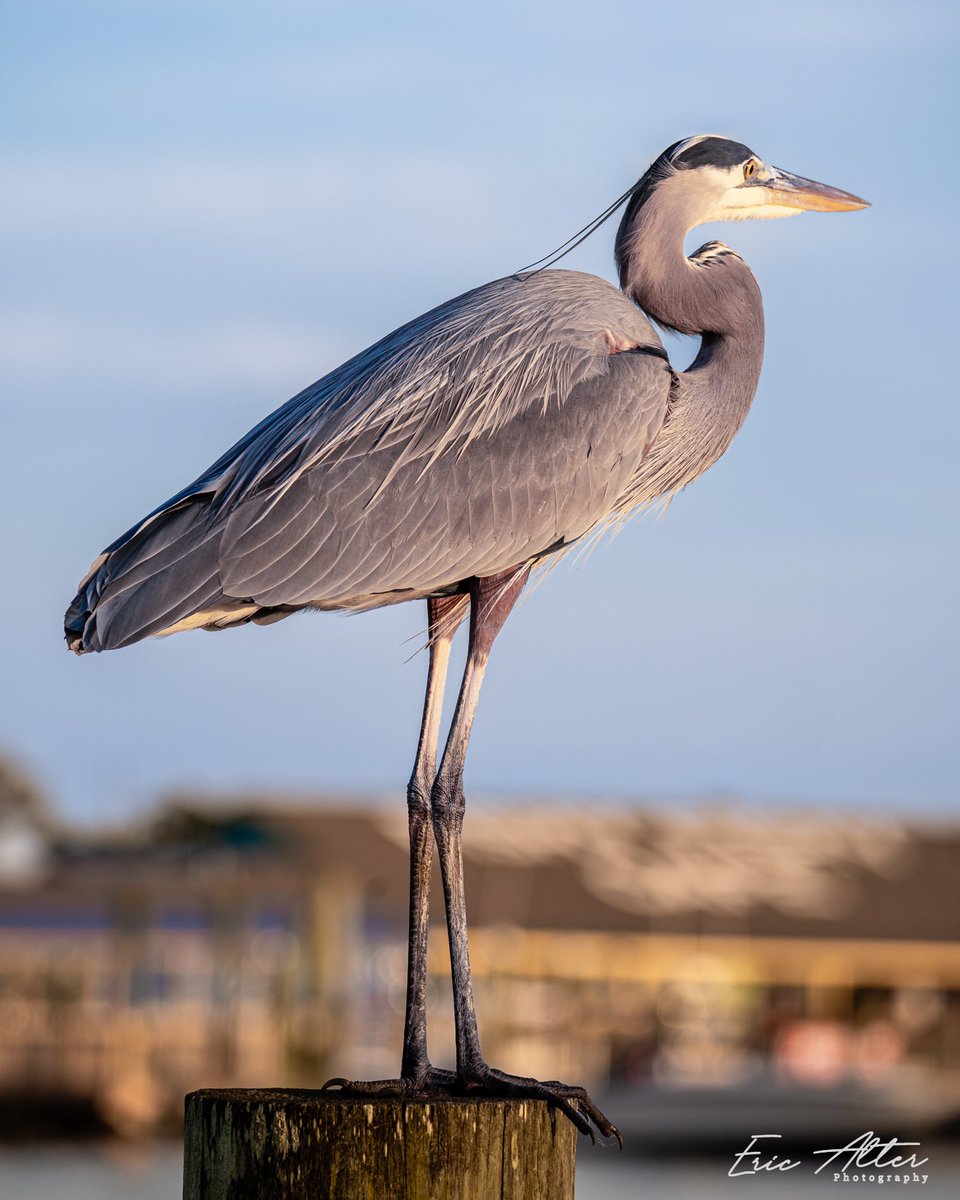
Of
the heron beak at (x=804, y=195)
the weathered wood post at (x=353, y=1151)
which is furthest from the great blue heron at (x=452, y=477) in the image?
the weathered wood post at (x=353, y=1151)

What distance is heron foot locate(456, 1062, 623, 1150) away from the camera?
4.86m

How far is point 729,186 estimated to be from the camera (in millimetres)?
6590

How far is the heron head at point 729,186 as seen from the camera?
648cm

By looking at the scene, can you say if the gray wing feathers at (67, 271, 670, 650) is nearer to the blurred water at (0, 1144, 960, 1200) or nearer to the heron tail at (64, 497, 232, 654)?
the heron tail at (64, 497, 232, 654)

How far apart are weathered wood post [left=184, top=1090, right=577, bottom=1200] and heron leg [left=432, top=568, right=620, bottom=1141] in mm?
552

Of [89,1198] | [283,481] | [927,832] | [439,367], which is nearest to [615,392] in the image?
[439,367]

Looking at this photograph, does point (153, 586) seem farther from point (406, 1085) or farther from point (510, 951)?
point (510, 951)

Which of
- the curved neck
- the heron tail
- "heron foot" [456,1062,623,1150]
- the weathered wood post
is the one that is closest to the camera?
the weathered wood post

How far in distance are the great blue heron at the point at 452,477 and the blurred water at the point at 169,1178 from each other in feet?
95.0

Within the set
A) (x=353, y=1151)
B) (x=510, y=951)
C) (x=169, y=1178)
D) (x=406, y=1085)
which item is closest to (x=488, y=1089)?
(x=406, y=1085)

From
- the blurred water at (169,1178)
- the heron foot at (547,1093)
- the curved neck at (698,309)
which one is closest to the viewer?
the heron foot at (547,1093)

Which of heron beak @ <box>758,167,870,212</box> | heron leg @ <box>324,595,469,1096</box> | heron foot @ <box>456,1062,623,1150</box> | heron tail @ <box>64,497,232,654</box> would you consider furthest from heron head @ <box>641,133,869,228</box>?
heron foot @ <box>456,1062,623,1150</box>

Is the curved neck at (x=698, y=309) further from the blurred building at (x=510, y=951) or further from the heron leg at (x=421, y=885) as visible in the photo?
the blurred building at (x=510, y=951)

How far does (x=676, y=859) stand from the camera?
146 feet
